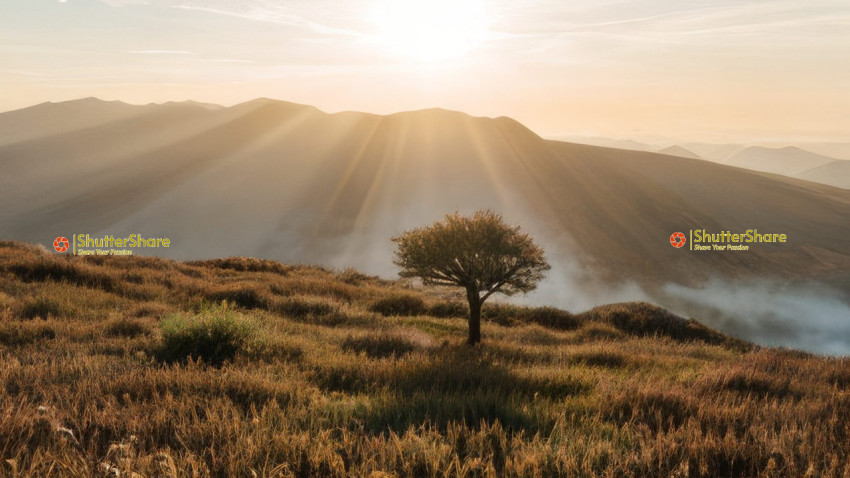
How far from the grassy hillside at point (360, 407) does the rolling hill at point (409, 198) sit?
106 metres

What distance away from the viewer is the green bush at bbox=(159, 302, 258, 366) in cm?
805

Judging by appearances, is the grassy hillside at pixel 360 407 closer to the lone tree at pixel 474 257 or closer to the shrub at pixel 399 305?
the lone tree at pixel 474 257

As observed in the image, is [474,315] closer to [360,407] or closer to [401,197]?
[360,407]

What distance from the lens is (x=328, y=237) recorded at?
130750mm

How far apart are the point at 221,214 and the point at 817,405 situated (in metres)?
145

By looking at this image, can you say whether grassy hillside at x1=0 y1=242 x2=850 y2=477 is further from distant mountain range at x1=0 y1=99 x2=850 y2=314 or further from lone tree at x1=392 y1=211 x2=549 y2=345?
distant mountain range at x1=0 y1=99 x2=850 y2=314

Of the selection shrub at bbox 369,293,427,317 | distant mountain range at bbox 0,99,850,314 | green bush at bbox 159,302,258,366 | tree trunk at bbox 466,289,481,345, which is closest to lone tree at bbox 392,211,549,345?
tree trunk at bbox 466,289,481,345

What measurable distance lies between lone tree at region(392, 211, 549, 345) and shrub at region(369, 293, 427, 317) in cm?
524

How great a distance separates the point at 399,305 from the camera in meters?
20.2

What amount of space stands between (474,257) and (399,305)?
6.83 m

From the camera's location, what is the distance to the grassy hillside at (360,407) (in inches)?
143

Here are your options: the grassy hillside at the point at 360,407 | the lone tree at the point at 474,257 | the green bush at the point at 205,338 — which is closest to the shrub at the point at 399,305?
the lone tree at the point at 474,257

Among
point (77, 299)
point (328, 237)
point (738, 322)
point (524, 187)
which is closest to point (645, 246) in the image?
point (738, 322)

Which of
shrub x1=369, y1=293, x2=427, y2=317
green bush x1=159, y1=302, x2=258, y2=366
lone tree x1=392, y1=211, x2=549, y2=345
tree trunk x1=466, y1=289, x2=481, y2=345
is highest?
lone tree x1=392, y1=211, x2=549, y2=345
